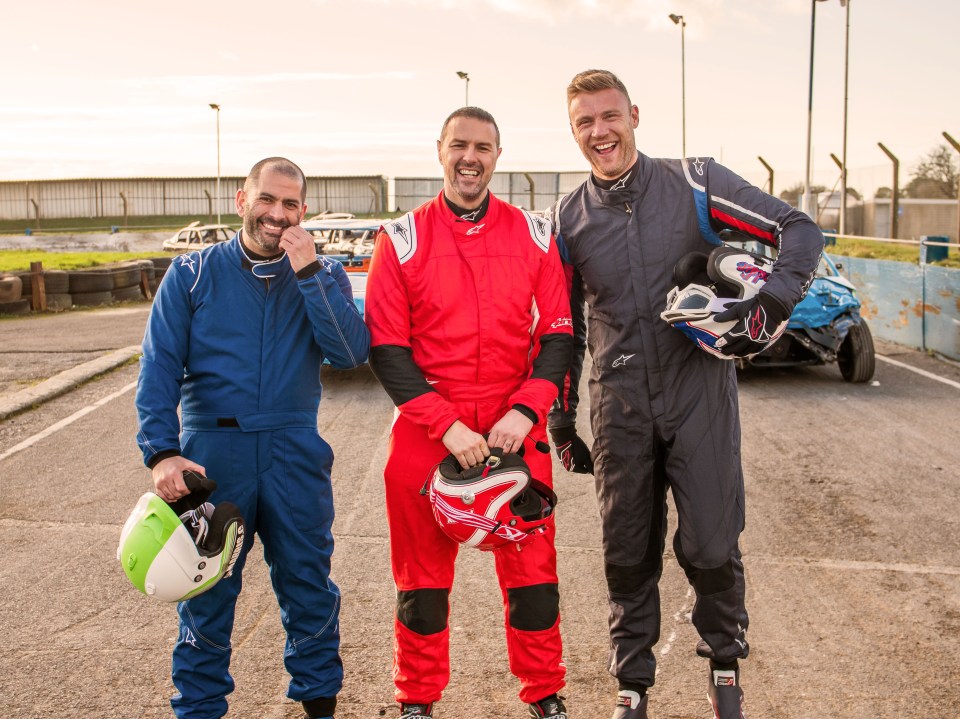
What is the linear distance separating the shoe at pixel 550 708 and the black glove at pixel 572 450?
865 mm

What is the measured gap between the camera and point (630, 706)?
132 inches

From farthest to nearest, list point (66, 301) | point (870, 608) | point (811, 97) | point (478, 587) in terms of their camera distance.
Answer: point (811, 97), point (66, 301), point (478, 587), point (870, 608)

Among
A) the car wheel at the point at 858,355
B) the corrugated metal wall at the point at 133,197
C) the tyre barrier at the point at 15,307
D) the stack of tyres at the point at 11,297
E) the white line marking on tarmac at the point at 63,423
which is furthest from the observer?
the corrugated metal wall at the point at 133,197

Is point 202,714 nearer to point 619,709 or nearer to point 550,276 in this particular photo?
point 619,709

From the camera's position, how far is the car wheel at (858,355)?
30.8ft

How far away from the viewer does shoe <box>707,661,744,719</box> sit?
3309 mm

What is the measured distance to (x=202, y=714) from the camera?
3.21 meters

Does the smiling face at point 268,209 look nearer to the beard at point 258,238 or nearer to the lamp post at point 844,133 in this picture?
the beard at point 258,238

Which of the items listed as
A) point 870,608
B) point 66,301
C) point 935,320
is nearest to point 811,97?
point 935,320

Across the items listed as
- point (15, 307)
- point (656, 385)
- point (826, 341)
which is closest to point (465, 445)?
point (656, 385)

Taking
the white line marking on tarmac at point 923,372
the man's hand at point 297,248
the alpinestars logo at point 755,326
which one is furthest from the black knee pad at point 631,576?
the white line marking on tarmac at point 923,372

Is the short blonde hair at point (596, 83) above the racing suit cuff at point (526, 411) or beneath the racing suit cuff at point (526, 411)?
above

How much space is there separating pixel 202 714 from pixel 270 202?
1765 mm

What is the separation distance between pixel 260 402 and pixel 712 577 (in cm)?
170
